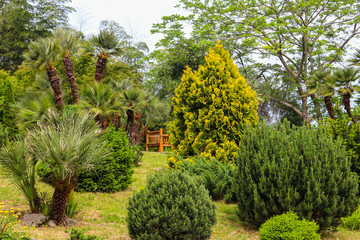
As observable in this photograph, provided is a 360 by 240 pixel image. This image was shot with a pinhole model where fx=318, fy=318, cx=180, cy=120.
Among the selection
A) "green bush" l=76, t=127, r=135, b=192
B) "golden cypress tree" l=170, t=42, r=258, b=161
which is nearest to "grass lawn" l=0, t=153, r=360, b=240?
"green bush" l=76, t=127, r=135, b=192

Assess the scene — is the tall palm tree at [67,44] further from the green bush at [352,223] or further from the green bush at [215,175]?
the green bush at [352,223]

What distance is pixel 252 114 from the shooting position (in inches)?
305

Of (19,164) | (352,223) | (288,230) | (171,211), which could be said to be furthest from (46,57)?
(352,223)

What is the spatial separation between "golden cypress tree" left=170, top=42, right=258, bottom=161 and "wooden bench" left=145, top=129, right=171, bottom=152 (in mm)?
15199

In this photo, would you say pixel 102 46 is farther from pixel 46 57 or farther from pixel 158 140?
pixel 158 140

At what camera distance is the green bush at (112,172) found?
7.46 metres

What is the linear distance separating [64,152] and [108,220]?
5.48 feet

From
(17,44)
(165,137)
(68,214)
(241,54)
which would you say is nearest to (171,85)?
(165,137)

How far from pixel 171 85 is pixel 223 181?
1779 cm

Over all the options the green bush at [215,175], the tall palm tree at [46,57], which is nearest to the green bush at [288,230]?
the green bush at [215,175]

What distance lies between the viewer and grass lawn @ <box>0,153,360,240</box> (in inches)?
190

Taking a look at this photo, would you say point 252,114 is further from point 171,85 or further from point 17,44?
point 17,44

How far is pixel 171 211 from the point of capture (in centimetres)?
399

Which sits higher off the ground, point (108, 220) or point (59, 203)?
point (59, 203)
